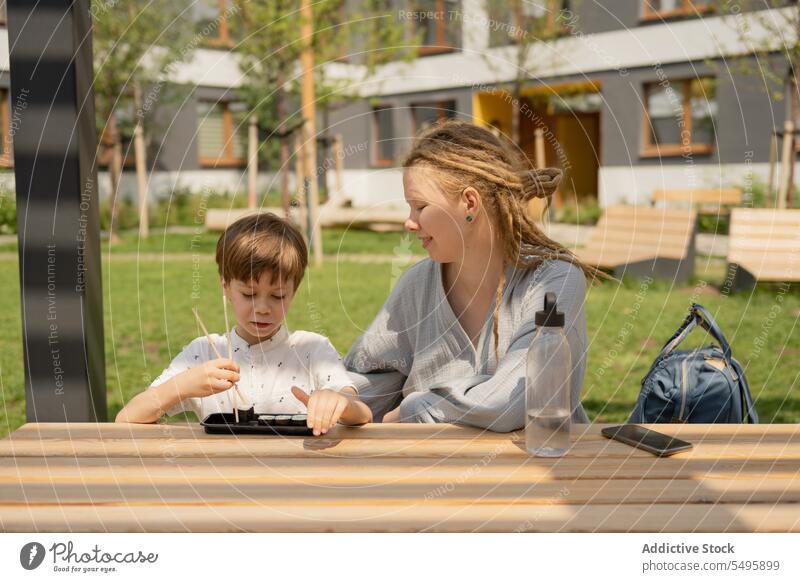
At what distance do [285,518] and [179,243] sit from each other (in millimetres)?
12955

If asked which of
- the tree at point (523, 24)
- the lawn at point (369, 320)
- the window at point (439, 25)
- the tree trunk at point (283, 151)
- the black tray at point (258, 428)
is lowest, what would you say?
the lawn at point (369, 320)

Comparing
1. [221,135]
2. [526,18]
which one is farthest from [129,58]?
[221,135]

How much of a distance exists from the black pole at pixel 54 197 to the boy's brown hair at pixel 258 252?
0.47 metres

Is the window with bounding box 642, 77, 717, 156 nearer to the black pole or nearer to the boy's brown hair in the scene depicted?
the boy's brown hair

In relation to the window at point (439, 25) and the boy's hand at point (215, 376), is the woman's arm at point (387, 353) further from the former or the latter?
the window at point (439, 25)

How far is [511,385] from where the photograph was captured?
2.08 metres

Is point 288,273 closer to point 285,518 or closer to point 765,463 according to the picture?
point 285,518

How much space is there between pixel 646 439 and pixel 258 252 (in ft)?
4.02

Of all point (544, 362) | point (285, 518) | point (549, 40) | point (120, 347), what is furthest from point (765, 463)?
point (549, 40)

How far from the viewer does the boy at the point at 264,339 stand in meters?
2.53

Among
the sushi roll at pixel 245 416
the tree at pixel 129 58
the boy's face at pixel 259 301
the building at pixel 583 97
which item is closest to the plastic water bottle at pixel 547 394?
the sushi roll at pixel 245 416
